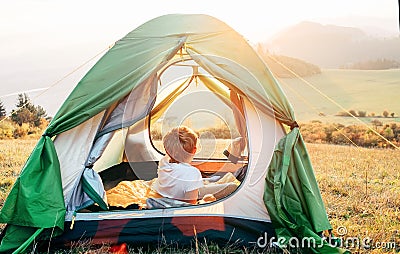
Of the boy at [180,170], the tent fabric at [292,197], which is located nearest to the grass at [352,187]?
the tent fabric at [292,197]

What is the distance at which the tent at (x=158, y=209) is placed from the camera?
122 inches

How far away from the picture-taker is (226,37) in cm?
360

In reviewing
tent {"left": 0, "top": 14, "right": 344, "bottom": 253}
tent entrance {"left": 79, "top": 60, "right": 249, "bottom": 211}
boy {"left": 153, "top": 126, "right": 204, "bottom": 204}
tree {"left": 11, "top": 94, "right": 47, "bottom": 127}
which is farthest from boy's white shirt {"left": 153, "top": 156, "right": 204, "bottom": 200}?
tree {"left": 11, "top": 94, "right": 47, "bottom": 127}

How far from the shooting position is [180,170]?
11.1ft

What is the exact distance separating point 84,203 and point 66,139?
1.44 ft

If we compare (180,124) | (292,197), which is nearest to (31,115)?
(180,124)

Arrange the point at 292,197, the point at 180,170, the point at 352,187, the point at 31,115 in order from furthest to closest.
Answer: the point at 31,115, the point at 352,187, the point at 180,170, the point at 292,197

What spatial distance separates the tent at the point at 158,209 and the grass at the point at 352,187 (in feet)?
0.49

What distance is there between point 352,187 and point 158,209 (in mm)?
2734

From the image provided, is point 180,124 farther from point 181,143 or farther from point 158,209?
point 158,209

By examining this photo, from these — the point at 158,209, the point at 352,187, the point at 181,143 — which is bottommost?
the point at 352,187

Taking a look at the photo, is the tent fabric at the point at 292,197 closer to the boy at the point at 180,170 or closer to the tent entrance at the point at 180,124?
the boy at the point at 180,170

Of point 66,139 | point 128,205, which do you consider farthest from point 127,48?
point 128,205

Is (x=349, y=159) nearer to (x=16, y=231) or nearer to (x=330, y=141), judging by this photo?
(x=330, y=141)
